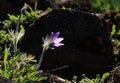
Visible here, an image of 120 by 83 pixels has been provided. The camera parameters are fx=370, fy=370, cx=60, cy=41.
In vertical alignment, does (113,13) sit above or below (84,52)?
above

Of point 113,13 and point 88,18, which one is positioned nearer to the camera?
point 88,18

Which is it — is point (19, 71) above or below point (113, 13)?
below

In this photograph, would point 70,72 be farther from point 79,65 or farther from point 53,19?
point 53,19

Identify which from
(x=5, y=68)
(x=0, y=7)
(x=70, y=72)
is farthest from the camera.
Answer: (x=0, y=7)

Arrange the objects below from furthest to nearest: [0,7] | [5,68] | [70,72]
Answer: [0,7], [70,72], [5,68]

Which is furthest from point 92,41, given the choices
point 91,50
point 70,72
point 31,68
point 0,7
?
point 0,7

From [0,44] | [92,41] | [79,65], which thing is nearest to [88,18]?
[92,41]

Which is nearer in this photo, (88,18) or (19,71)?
(19,71)

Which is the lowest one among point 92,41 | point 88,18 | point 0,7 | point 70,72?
point 70,72

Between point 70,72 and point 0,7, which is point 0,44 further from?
point 0,7
